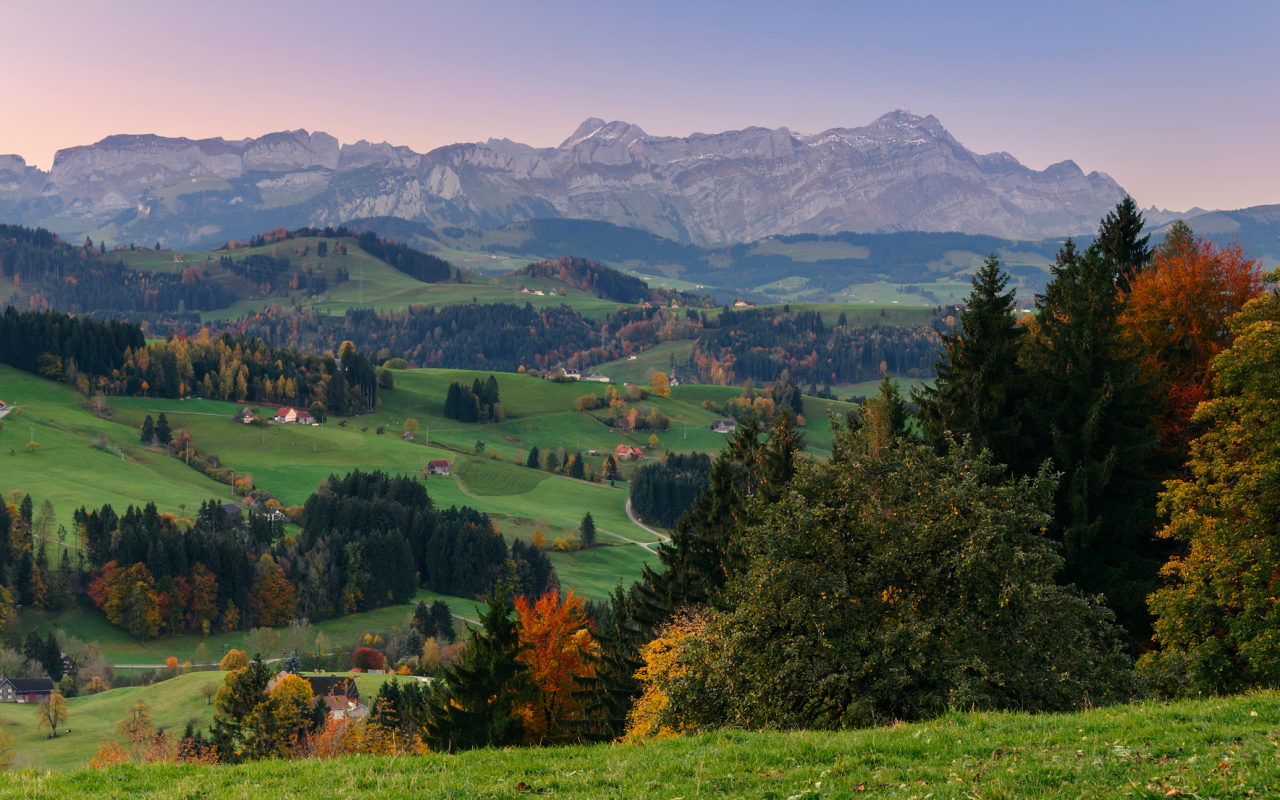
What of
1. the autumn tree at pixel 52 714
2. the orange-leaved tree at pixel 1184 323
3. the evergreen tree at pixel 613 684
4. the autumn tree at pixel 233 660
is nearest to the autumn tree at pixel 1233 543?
the orange-leaved tree at pixel 1184 323

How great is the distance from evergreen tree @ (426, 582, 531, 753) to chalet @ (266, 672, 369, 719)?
5308 centimetres

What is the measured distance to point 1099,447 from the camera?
4394 cm

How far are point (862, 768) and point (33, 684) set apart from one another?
14199cm

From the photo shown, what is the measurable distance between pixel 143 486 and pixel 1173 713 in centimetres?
21814

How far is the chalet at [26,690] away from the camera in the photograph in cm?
11919

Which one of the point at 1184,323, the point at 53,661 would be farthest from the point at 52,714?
the point at 1184,323

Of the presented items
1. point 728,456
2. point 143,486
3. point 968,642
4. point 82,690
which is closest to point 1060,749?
point 968,642

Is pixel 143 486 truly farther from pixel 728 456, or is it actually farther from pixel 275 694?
pixel 728 456

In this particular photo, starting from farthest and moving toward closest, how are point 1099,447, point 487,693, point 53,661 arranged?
A: point 53,661 → point 487,693 → point 1099,447

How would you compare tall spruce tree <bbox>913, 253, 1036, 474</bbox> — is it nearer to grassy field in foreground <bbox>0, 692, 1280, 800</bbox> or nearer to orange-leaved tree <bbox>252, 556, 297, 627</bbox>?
grassy field in foreground <bbox>0, 692, 1280, 800</bbox>

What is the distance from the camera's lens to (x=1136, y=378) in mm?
44719

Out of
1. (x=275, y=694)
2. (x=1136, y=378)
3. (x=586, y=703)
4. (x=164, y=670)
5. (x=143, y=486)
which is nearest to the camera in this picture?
(x=1136, y=378)

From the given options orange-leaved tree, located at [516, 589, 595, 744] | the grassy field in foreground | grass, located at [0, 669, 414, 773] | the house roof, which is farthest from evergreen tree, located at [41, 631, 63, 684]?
the grassy field in foreground

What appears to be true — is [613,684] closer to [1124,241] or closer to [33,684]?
[1124,241]
